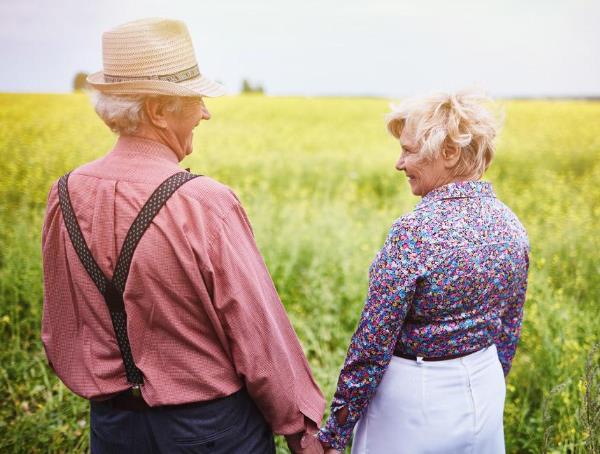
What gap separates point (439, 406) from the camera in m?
1.44

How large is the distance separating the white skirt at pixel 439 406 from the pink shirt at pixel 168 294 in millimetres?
362

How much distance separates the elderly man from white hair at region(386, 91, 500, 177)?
62 centimetres

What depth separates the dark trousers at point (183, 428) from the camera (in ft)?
4.16

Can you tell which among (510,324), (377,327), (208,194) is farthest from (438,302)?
(208,194)

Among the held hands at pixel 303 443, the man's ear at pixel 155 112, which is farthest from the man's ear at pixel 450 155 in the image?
the held hands at pixel 303 443

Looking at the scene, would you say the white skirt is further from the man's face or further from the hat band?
the hat band

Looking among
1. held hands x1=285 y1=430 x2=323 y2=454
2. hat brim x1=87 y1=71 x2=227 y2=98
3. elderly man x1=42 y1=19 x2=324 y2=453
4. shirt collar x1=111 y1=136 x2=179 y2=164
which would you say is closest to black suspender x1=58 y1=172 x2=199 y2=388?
elderly man x1=42 y1=19 x2=324 y2=453

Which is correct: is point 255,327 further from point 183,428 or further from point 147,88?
point 147,88

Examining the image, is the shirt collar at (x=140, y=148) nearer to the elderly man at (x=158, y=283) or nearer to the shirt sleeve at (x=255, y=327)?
the elderly man at (x=158, y=283)

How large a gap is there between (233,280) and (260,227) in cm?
308

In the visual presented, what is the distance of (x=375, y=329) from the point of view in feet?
4.50

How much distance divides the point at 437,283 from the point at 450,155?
402mm

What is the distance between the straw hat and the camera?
48.4 inches

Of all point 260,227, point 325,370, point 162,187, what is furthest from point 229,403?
point 260,227
